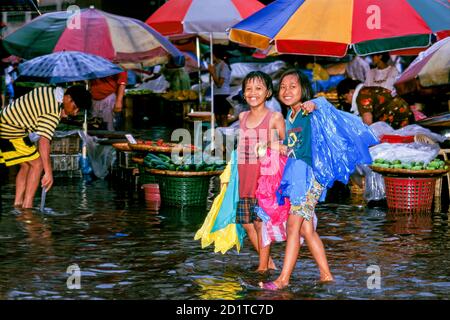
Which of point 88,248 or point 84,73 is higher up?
point 84,73

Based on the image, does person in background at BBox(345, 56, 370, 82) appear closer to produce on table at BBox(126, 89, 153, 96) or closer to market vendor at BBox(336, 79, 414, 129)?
market vendor at BBox(336, 79, 414, 129)

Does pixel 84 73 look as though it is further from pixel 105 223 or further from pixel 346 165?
pixel 346 165

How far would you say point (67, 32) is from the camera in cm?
1457

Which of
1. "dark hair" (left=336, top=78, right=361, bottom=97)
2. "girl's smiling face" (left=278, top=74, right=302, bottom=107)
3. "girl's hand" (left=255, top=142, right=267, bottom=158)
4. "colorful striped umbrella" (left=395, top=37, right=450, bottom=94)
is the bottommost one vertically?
"girl's hand" (left=255, top=142, right=267, bottom=158)

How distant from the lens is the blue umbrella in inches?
532

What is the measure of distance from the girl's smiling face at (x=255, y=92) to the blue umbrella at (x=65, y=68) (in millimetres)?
6466

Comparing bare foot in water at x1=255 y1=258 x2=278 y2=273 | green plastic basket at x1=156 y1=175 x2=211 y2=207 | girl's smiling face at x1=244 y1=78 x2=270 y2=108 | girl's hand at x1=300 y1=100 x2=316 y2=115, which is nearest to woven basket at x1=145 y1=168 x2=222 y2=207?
green plastic basket at x1=156 y1=175 x2=211 y2=207

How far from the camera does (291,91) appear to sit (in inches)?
283

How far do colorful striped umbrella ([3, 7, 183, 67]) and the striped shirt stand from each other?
3.57 meters

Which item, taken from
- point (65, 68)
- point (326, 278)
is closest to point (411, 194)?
point (326, 278)

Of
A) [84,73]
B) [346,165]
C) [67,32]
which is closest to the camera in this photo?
[346,165]

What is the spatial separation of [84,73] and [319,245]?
7.18 m

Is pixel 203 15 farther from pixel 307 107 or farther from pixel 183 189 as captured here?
pixel 307 107
